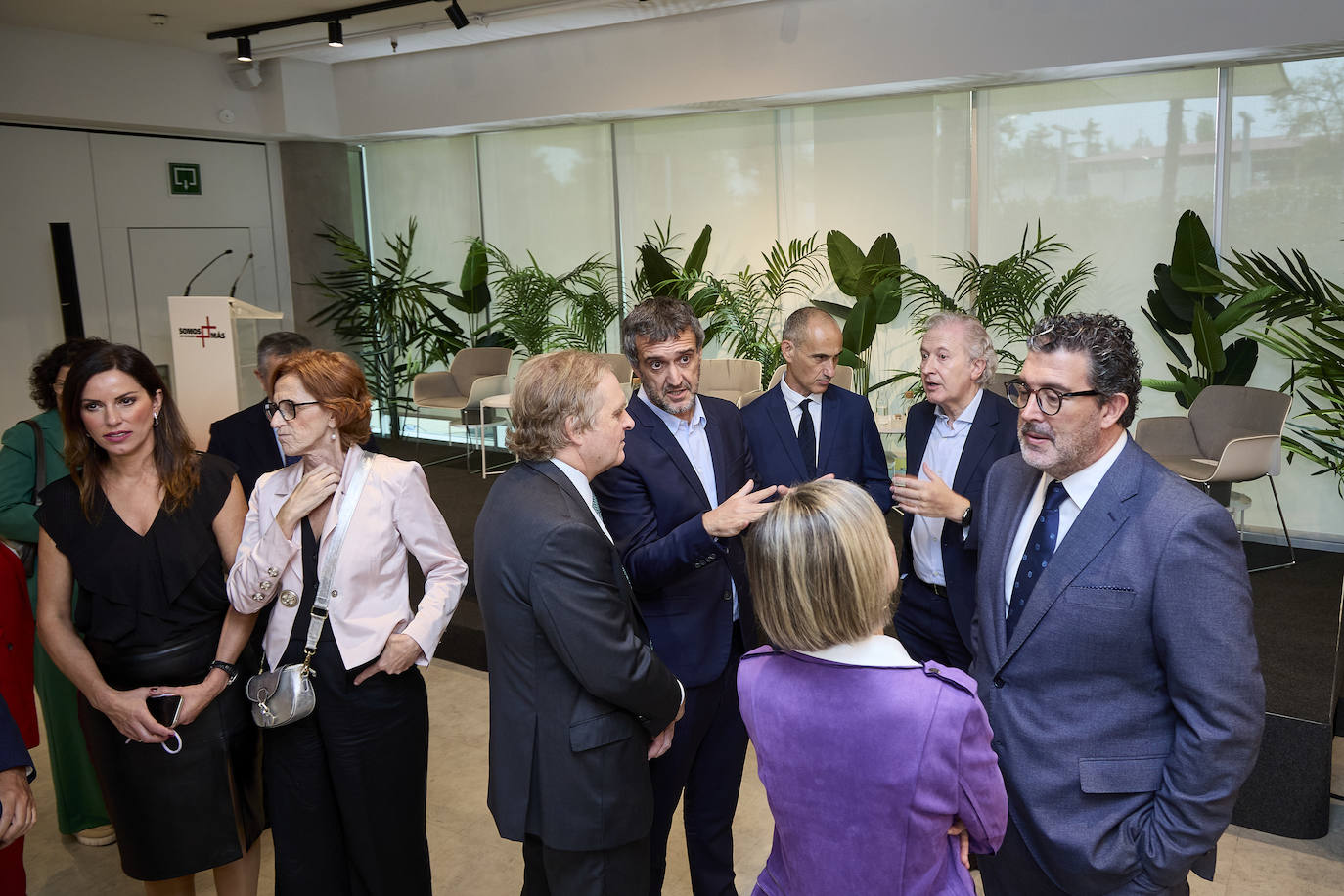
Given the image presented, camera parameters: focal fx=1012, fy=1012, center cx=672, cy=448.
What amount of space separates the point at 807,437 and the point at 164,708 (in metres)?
2.13

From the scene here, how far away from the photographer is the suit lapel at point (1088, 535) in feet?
6.33

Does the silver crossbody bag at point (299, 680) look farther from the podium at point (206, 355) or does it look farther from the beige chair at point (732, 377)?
the beige chair at point (732, 377)

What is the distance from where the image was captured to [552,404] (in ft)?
7.10

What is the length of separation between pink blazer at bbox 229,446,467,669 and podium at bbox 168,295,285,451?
14.5 ft

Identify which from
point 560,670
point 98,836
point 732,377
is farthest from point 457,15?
point 560,670

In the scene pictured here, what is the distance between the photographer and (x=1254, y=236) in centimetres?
614

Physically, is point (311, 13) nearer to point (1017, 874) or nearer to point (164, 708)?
point (164, 708)

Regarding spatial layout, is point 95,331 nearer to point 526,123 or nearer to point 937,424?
point 526,123

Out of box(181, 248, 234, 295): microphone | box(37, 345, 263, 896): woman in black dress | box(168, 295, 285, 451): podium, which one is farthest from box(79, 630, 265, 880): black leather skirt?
box(181, 248, 234, 295): microphone

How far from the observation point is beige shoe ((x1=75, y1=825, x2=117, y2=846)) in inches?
150

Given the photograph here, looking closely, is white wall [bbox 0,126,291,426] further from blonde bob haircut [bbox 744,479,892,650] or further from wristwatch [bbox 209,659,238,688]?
blonde bob haircut [bbox 744,479,892,650]

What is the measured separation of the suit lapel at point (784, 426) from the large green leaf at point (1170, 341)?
3940 millimetres

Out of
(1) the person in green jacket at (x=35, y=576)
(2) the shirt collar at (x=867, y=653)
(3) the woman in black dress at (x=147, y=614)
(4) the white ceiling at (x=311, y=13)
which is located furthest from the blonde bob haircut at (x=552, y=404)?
(4) the white ceiling at (x=311, y=13)

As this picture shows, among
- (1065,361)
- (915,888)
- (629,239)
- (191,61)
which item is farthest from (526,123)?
(915,888)
